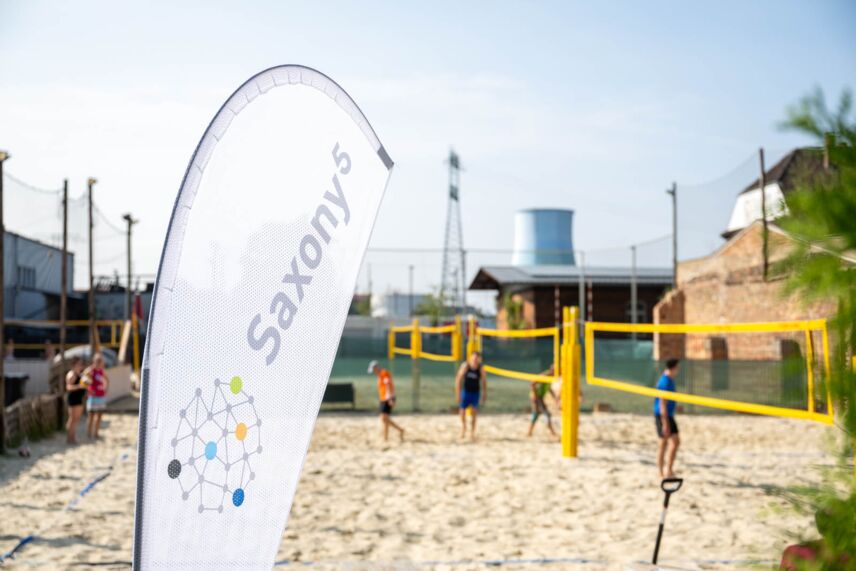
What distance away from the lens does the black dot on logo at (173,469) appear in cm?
197

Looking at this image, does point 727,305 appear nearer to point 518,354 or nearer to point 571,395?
point 518,354

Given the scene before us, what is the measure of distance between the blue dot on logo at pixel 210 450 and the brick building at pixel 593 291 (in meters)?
29.8

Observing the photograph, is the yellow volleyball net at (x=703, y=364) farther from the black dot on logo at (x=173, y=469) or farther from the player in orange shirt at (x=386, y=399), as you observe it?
the black dot on logo at (x=173, y=469)

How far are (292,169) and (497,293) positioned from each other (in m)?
38.0

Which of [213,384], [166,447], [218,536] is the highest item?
[213,384]

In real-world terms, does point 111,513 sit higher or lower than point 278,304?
lower

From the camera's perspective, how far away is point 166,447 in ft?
6.40

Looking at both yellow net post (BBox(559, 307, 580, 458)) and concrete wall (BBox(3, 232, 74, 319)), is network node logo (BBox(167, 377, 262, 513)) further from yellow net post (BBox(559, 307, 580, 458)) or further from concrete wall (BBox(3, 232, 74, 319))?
concrete wall (BBox(3, 232, 74, 319))

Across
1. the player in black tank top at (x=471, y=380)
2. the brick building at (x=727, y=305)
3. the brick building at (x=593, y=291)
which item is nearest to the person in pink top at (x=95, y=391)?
the player in black tank top at (x=471, y=380)

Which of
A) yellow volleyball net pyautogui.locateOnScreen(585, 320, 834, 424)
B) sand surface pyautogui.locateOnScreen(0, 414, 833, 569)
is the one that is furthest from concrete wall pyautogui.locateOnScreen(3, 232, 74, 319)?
yellow volleyball net pyautogui.locateOnScreen(585, 320, 834, 424)

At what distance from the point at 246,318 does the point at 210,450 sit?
0.36 metres

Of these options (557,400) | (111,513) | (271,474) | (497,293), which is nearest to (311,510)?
(111,513)

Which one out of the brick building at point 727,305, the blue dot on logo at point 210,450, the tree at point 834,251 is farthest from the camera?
the brick building at point 727,305

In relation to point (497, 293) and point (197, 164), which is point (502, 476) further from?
point (497, 293)
